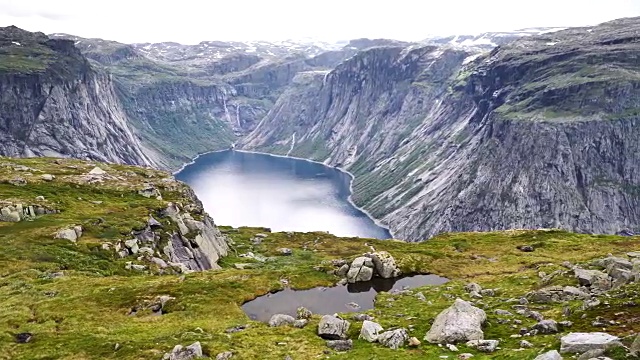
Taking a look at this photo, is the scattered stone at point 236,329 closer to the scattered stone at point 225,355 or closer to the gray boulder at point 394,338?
the scattered stone at point 225,355

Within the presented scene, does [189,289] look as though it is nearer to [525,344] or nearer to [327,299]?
[327,299]

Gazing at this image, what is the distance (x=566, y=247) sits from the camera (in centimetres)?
8425

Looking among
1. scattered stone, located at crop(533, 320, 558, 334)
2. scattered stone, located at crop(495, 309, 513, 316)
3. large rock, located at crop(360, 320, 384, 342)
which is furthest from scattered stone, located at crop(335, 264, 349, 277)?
scattered stone, located at crop(533, 320, 558, 334)

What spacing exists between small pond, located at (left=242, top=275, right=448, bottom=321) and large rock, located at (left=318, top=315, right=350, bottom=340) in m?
10.1

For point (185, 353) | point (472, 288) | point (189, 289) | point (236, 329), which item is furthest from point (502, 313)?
point (189, 289)

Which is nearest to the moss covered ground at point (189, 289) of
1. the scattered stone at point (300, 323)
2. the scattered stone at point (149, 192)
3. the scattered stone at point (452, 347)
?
the scattered stone at point (452, 347)

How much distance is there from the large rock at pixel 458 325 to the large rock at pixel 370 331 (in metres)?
3.91

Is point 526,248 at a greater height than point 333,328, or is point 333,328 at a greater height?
point 333,328

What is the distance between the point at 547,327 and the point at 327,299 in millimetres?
26152

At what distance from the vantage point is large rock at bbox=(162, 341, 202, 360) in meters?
34.5

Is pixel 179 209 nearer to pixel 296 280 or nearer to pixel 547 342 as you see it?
pixel 296 280

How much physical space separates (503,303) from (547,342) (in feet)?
41.7

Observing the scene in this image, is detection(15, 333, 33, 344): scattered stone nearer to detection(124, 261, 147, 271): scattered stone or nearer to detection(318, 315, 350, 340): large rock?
detection(318, 315, 350, 340): large rock

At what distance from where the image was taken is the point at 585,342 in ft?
90.1
